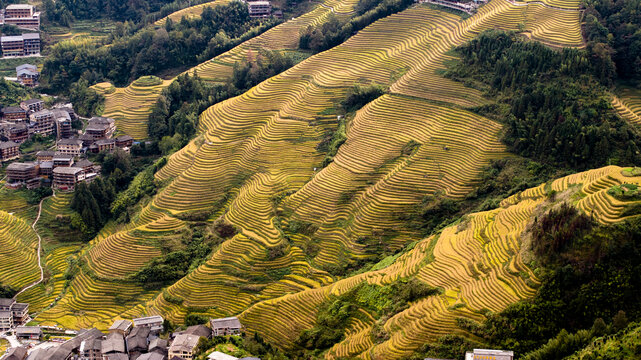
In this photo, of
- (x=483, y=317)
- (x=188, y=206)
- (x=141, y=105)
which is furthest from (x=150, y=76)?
(x=483, y=317)

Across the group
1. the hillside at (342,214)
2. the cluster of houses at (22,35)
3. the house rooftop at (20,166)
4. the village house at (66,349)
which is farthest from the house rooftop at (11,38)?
the village house at (66,349)

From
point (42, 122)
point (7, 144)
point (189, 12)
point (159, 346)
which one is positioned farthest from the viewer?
point (189, 12)

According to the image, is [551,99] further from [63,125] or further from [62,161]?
[63,125]

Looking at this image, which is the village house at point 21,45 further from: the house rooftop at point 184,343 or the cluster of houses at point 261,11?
the house rooftop at point 184,343

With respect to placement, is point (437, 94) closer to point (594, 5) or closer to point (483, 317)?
point (594, 5)

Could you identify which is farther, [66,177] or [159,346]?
[66,177]

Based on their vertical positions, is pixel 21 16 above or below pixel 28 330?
above

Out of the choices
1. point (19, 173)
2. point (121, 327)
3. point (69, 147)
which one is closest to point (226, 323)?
point (121, 327)

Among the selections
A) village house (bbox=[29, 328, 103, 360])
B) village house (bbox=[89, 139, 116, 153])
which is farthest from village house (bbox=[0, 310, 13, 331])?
village house (bbox=[89, 139, 116, 153])
